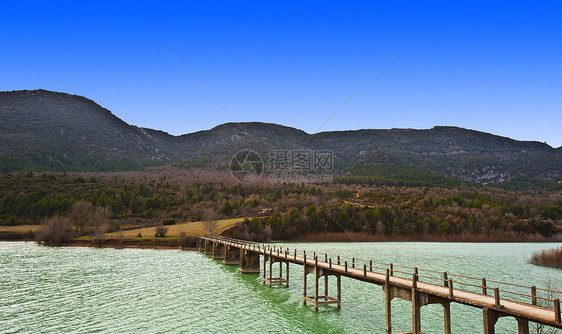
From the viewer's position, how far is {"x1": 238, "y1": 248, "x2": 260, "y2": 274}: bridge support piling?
53.1 metres

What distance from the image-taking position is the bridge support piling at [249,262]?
174 feet

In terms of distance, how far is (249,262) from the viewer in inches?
2109

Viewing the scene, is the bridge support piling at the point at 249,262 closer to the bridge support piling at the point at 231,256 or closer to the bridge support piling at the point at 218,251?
the bridge support piling at the point at 231,256

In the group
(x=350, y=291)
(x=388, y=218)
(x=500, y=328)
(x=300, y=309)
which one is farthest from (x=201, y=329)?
(x=388, y=218)

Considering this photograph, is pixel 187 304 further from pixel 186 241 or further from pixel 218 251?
pixel 186 241

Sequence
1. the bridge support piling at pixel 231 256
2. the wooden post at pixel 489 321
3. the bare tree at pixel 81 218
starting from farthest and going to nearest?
the bare tree at pixel 81 218 → the bridge support piling at pixel 231 256 → the wooden post at pixel 489 321

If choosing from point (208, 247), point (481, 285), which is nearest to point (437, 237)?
point (208, 247)

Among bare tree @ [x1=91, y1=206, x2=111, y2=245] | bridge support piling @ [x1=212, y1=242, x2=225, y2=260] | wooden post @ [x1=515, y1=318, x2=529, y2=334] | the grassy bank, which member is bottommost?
the grassy bank

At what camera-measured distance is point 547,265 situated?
65125 millimetres

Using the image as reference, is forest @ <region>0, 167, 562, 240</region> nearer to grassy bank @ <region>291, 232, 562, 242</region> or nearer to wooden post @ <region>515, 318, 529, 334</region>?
grassy bank @ <region>291, 232, 562, 242</region>

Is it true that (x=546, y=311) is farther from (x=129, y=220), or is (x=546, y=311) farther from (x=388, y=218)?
(x=129, y=220)

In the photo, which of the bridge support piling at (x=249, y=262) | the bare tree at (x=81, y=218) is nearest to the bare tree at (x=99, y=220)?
the bare tree at (x=81, y=218)

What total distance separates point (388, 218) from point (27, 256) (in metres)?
107

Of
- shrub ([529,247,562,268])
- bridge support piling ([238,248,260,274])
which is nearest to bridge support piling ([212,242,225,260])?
bridge support piling ([238,248,260,274])
